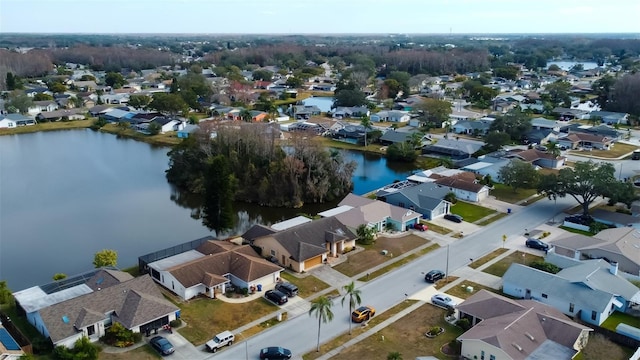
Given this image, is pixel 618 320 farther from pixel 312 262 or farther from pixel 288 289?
pixel 288 289

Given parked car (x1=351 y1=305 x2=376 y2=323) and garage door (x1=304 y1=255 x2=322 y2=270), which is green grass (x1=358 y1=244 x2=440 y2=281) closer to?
garage door (x1=304 y1=255 x2=322 y2=270)

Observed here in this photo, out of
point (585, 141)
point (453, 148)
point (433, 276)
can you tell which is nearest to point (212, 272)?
point (433, 276)

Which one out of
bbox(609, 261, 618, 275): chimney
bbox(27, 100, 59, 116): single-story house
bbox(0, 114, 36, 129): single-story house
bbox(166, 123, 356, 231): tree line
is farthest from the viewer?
bbox(27, 100, 59, 116): single-story house

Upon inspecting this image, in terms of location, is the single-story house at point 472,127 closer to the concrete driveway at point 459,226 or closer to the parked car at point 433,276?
the concrete driveway at point 459,226

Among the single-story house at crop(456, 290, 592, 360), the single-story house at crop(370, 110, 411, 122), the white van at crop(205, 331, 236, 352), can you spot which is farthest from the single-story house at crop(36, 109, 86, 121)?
the single-story house at crop(456, 290, 592, 360)

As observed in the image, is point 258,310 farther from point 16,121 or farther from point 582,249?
point 16,121
